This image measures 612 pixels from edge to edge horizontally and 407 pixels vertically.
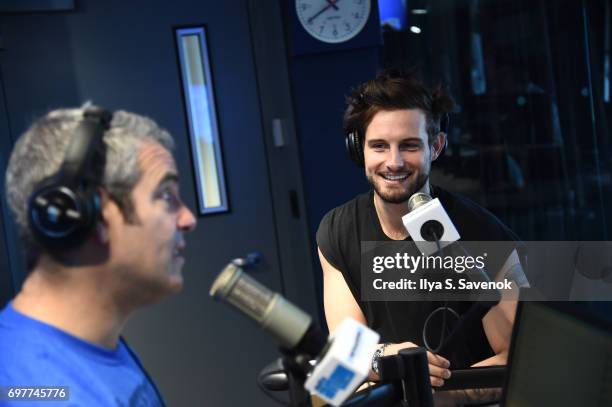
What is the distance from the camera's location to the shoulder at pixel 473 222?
1962 mm

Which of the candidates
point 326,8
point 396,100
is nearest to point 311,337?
point 396,100

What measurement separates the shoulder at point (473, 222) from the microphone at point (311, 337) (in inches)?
47.1

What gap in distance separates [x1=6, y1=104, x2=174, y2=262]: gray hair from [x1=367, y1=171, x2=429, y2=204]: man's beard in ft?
3.56

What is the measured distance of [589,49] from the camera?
148 inches

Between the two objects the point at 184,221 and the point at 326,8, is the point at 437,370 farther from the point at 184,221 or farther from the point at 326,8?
the point at 326,8

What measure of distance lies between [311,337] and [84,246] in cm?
34

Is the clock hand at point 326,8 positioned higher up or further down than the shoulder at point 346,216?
higher up

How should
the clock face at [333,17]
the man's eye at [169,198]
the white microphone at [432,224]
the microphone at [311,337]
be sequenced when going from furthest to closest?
the clock face at [333,17] → the white microphone at [432,224] → the man's eye at [169,198] → the microphone at [311,337]

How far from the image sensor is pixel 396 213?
2043 millimetres

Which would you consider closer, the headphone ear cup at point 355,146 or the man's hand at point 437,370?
the man's hand at point 437,370

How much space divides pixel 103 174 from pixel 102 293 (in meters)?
0.17

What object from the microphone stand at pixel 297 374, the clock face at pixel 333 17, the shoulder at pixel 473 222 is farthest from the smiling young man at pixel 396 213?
the clock face at pixel 333 17

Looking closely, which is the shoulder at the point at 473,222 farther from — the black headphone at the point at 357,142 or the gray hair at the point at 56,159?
the gray hair at the point at 56,159

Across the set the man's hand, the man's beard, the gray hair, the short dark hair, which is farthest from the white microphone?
the gray hair
